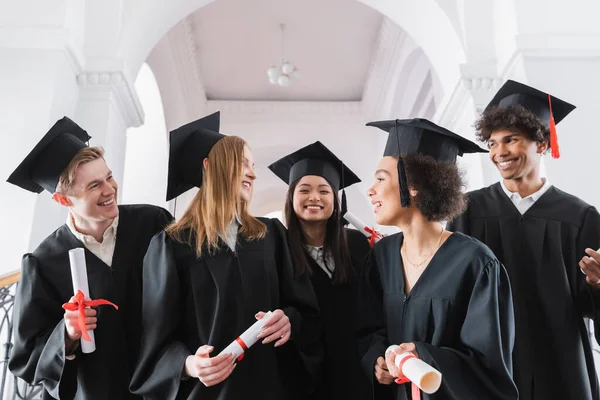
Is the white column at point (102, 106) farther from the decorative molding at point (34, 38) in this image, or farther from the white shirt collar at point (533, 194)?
the white shirt collar at point (533, 194)

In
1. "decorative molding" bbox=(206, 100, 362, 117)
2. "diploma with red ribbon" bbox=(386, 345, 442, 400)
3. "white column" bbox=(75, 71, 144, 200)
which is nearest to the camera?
"diploma with red ribbon" bbox=(386, 345, 442, 400)

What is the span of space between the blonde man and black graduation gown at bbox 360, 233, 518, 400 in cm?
109

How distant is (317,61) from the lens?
31.1 feet

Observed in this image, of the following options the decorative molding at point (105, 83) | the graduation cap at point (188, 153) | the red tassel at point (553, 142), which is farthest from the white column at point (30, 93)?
the red tassel at point (553, 142)

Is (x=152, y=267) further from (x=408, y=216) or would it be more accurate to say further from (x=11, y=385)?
(x=11, y=385)

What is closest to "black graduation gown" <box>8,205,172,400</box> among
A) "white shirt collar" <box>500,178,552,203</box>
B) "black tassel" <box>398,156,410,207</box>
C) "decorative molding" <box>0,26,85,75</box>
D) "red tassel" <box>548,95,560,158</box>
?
"black tassel" <box>398,156,410,207</box>

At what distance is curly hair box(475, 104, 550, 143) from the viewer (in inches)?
100

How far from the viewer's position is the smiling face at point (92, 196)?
2.40m

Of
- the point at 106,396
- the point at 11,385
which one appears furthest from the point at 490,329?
the point at 11,385

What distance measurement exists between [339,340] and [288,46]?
7205mm

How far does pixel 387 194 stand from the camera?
2.07 meters

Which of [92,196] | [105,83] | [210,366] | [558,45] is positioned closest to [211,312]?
[210,366]

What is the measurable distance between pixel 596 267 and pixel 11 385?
11.7ft

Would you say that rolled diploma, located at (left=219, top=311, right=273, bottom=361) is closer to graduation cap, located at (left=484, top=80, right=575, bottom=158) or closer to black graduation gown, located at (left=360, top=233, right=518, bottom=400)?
black graduation gown, located at (left=360, top=233, right=518, bottom=400)
